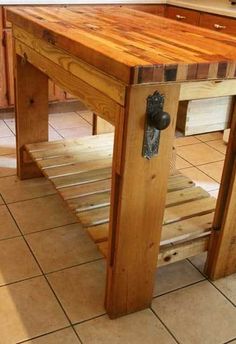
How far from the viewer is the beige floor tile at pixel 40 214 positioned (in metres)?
1.83

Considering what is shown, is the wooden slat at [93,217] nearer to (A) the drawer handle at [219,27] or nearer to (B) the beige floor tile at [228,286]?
(B) the beige floor tile at [228,286]

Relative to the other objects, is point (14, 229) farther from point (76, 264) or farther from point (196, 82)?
point (196, 82)

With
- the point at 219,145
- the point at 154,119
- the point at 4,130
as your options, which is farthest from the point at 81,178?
the point at 219,145

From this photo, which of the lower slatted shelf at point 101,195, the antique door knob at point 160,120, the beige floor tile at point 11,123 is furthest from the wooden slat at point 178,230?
the beige floor tile at point 11,123

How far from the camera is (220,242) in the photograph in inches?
57.8

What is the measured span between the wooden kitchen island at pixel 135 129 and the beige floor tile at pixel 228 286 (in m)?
0.03

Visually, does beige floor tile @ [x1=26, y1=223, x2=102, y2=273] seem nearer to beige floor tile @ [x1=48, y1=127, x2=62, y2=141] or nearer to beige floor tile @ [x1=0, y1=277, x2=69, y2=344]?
beige floor tile @ [x1=0, y1=277, x2=69, y2=344]

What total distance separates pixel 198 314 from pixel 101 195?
2.00 feet

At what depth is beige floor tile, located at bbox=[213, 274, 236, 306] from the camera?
4.92 feet

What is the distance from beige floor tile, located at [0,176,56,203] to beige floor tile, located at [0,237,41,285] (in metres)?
0.34

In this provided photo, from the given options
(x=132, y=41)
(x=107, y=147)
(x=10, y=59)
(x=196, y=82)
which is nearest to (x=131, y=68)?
(x=196, y=82)

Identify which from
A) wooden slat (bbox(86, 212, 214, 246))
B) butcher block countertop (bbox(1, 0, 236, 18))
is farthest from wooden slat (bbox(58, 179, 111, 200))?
butcher block countertop (bbox(1, 0, 236, 18))

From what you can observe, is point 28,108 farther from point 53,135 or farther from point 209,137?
point 209,137

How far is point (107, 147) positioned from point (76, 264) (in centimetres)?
71
